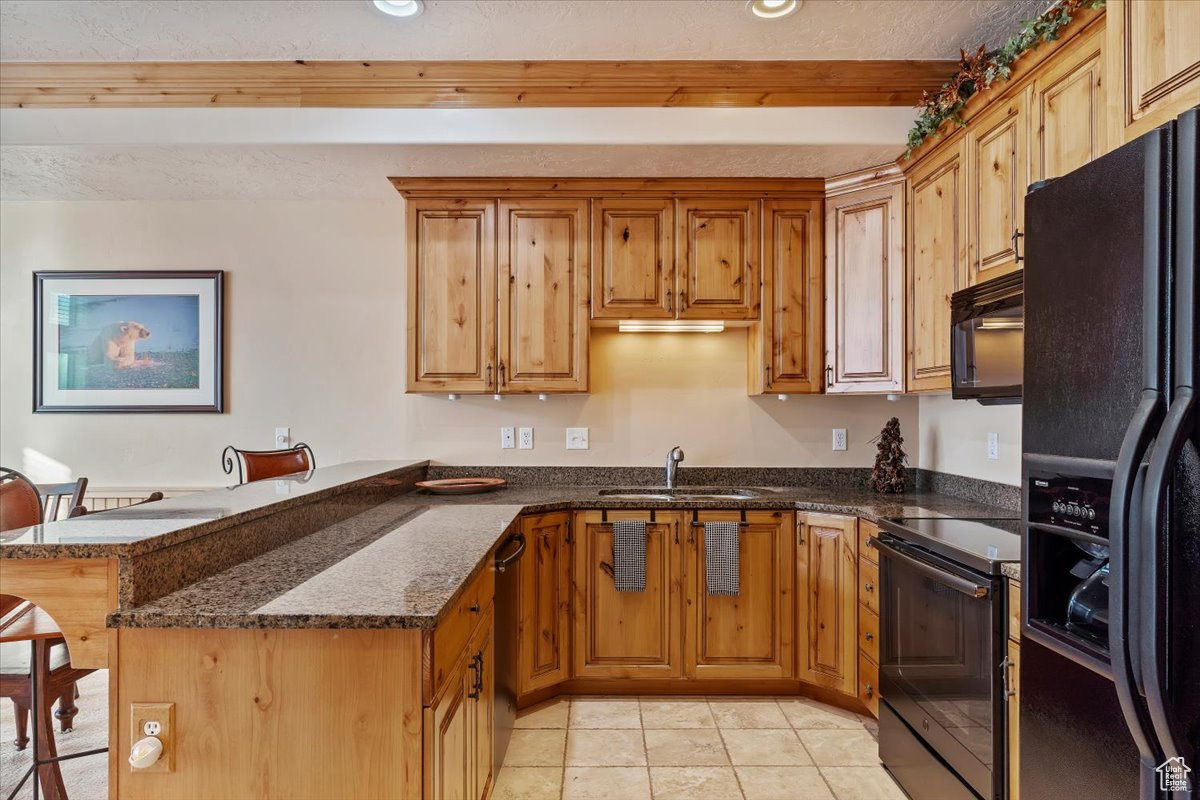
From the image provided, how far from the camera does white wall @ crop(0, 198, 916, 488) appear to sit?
3490 mm

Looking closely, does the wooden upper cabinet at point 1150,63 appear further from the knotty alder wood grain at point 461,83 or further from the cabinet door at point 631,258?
Result: the cabinet door at point 631,258

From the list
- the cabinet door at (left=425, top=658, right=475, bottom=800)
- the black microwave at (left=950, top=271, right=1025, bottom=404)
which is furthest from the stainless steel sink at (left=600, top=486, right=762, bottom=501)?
the cabinet door at (left=425, top=658, right=475, bottom=800)

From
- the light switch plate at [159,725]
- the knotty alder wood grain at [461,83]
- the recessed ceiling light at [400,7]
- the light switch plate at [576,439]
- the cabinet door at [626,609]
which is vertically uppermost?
the recessed ceiling light at [400,7]

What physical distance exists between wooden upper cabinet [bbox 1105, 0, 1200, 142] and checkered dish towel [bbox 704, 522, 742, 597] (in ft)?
6.38

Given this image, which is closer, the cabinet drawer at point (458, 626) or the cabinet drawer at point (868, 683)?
the cabinet drawer at point (458, 626)

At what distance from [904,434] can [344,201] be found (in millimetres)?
3296

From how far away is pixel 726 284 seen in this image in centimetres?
313

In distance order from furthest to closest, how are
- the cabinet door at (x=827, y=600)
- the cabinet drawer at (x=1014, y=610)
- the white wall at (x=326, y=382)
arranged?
the white wall at (x=326, y=382) < the cabinet door at (x=827, y=600) < the cabinet drawer at (x=1014, y=610)

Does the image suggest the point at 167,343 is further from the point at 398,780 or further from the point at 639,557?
the point at 398,780

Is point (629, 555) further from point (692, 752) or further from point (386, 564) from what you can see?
point (386, 564)

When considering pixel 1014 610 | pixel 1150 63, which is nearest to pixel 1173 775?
pixel 1014 610

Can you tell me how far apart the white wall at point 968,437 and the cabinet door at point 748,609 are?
2.79ft

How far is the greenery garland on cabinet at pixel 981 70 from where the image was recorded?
1.86 m

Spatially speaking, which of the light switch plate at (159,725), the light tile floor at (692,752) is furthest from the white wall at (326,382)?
the light switch plate at (159,725)
